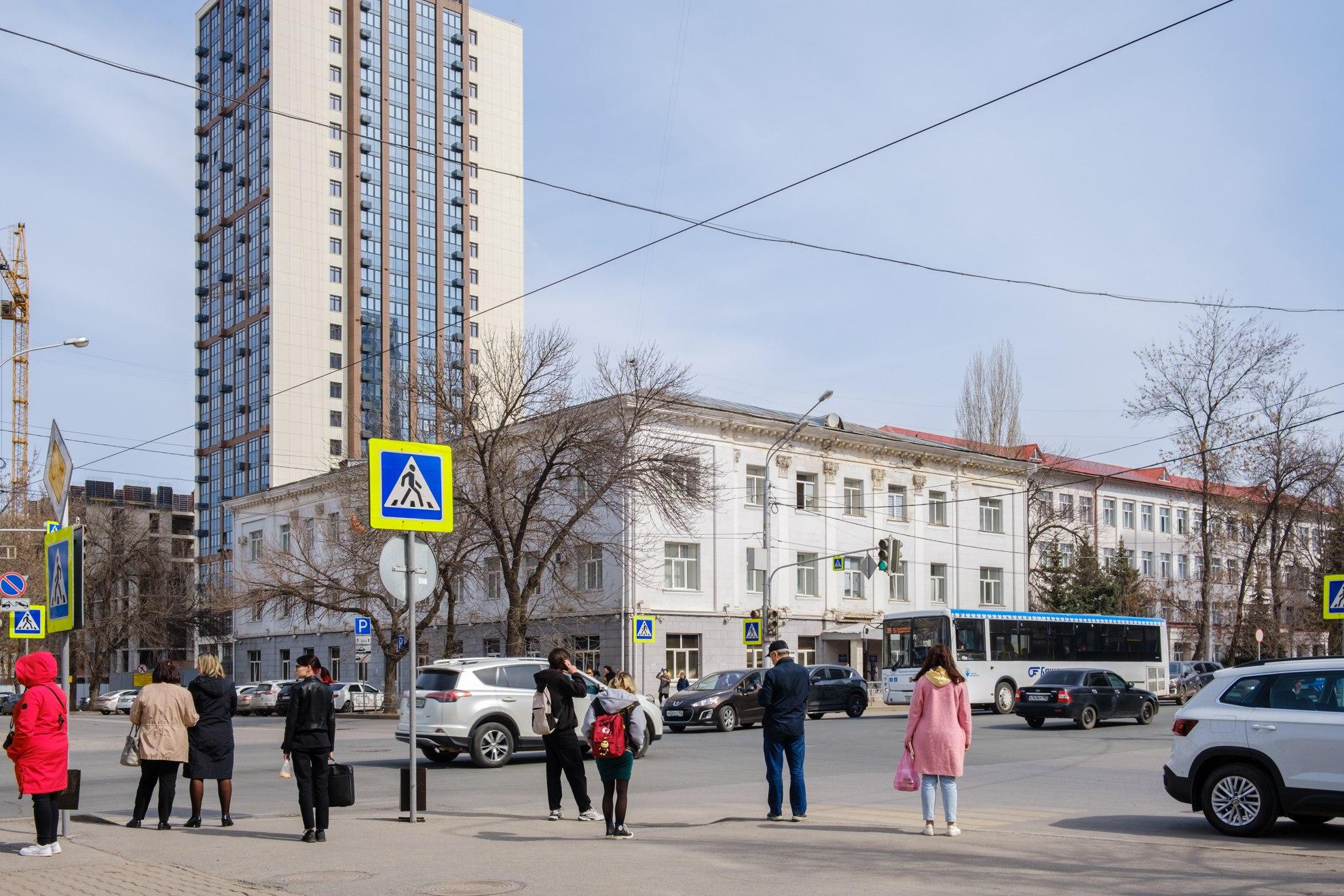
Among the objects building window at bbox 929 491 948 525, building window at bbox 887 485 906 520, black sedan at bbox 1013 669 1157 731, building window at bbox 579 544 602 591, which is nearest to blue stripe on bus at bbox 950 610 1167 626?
black sedan at bbox 1013 669 1157 731

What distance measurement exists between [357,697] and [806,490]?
19615 mm

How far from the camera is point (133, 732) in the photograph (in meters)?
13.2

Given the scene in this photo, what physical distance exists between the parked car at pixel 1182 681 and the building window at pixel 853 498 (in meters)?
13.8

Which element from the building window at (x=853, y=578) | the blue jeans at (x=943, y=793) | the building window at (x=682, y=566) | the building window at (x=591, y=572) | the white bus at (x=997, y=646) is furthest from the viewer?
the building window at (x=853, y=578)

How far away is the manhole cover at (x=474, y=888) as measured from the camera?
8914 millimetres

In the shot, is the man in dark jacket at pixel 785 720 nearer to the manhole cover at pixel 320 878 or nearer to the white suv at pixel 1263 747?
the white suv at pixel 1263 747

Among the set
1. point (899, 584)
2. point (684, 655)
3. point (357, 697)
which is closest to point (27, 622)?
point (357, 697)

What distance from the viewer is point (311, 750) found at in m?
11.9

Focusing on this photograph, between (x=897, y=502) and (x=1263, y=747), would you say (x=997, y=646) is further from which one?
(x=1263, y=747)

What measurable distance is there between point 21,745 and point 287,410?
8782cm

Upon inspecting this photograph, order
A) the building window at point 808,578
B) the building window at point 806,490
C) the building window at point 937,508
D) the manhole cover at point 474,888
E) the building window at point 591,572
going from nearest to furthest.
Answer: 1. the manhole cover at point 474,888
2. the building window at point 591,572
3. the building window at point 808,578
4. the building window at point 806,490
5. the building window at point 937,508

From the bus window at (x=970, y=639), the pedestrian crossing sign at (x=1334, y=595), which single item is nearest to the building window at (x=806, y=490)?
the bus window at (x=970, y=639)

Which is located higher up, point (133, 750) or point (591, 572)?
point (591, 572)

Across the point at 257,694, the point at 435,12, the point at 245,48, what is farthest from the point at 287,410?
the point at 257,694
